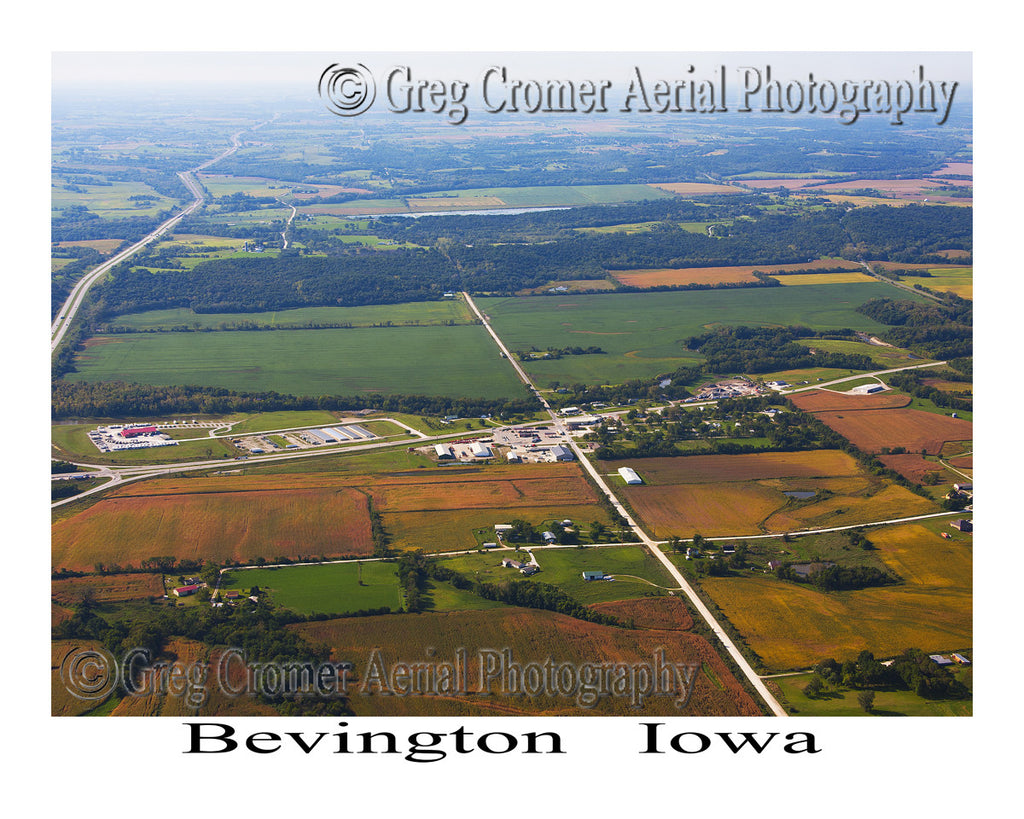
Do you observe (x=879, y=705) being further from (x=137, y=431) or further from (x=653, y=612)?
(x=137, y=431)

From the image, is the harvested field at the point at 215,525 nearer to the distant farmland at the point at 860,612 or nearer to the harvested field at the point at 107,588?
the harvested field at the point at 107,588

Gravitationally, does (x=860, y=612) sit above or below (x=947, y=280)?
below

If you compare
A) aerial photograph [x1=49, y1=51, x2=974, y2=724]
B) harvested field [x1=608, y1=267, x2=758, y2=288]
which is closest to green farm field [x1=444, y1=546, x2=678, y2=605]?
aerial photograph [x1=49, y1=51, x2=974, y2=724]

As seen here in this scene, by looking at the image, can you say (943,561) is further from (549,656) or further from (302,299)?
(302,299)

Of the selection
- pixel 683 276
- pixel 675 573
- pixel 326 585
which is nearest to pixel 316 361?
pixel 326 585

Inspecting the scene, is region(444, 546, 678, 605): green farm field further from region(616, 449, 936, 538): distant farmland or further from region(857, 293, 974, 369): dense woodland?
region(857, 293, 974, 369): dense woodland
